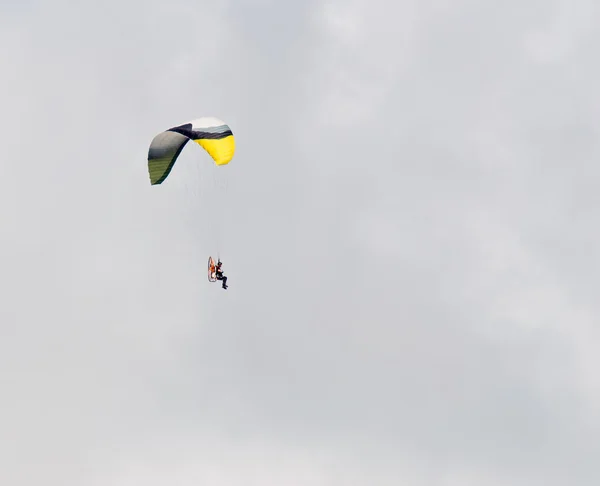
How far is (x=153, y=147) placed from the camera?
2331 inches

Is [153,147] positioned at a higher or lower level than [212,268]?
higher

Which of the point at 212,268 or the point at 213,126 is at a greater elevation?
the point at 213,126

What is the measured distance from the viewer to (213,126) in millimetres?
61406

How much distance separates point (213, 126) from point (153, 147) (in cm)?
479

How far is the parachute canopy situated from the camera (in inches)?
2320

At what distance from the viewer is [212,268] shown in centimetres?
6512

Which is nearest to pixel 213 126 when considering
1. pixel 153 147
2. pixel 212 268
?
pixel 153 147

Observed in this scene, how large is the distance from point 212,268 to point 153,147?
35.7 feet

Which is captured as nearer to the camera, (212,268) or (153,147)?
(153,147)

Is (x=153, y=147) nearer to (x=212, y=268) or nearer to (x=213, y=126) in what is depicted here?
(x=213, y=126)

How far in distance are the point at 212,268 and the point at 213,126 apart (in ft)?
35.7

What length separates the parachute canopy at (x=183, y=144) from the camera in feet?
193

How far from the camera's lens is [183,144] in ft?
198
